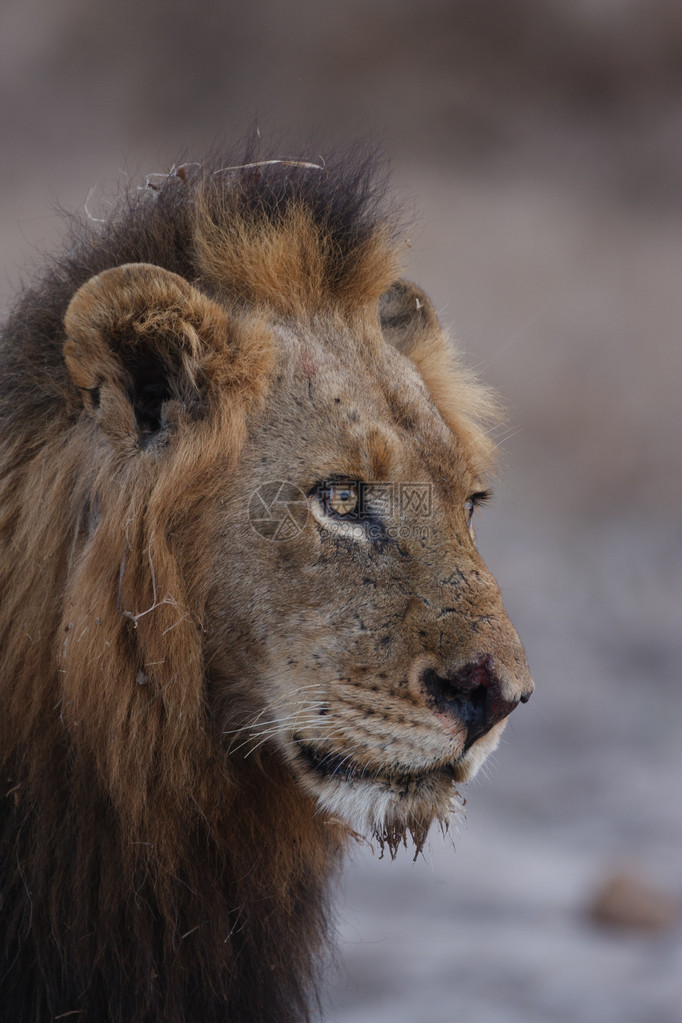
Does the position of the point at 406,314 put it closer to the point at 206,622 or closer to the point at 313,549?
the point at 313,549

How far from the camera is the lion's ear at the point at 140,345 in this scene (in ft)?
6.63

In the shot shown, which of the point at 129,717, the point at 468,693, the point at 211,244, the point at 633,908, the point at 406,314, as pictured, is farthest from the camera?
the point at 633,908

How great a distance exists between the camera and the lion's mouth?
2.03m

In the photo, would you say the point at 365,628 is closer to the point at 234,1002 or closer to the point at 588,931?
the point at 234,1002

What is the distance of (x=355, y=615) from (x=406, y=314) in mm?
985

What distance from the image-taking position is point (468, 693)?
1.98m

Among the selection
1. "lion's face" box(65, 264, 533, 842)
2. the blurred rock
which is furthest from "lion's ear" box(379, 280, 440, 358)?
the blurred rock

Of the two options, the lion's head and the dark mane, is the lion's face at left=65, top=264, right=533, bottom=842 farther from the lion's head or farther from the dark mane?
the dark mane

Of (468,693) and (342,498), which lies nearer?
(468,693)

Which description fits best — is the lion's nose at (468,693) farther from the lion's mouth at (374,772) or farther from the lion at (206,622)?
the lion's mouth at (374,772)

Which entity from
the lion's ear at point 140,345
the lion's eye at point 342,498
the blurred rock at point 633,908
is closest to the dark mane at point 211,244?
the lion's ear at point 140,345

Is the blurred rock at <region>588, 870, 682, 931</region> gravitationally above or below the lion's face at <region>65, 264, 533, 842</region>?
below

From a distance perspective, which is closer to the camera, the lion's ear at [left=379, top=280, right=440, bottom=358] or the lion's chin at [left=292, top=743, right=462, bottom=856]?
the lion's chin at [left=292, top=743, right=462, bottom=856]

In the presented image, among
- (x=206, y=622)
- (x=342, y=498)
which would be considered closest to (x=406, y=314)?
(x=342, y=498)
